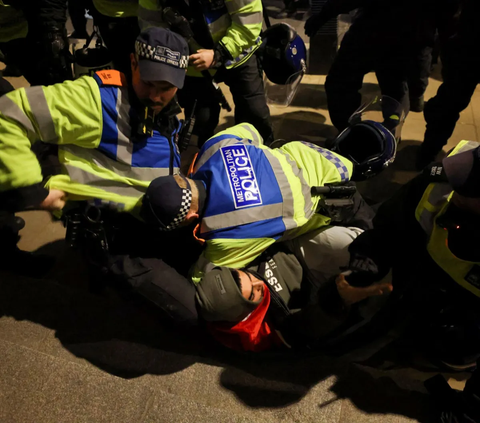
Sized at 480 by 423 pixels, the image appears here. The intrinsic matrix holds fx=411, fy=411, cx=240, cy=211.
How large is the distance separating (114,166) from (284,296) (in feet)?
3.51

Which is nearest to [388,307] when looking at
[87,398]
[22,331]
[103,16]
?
[87,398]

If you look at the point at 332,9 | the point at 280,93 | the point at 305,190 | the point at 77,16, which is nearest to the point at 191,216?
the point at 305,190

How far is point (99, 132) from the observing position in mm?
1896

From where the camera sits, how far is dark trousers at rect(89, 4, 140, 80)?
285 cm

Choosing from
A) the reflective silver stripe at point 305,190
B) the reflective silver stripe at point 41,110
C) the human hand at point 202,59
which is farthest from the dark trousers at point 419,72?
the reflective silver stripe at point 41,110

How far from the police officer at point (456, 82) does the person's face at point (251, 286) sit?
1.96m

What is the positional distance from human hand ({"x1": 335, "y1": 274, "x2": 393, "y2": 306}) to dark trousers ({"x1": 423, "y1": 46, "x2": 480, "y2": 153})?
1748 mm

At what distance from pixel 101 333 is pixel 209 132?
1.70 metres

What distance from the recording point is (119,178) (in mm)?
2047

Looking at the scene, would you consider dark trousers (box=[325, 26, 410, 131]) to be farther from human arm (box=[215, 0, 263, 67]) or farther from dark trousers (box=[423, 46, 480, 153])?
human arm (box=[215, 0, 263, 67])

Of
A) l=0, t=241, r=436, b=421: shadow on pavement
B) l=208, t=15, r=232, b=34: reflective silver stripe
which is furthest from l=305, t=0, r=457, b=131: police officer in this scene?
l=0, t=241, r=436, b=421: shadow on pavement

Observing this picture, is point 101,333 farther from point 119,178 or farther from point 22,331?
point 119,178

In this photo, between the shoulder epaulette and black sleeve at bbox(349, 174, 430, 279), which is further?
black sleeve at bbox(349, 174, 430, 279)

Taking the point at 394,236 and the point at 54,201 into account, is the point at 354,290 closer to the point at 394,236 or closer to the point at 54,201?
the point at 394,236
